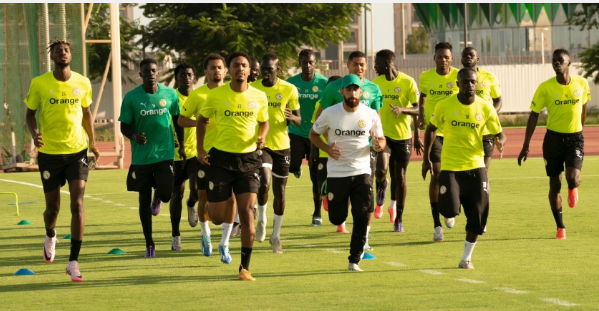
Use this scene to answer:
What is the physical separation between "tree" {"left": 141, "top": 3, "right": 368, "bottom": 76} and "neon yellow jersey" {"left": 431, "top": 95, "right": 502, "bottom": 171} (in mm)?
32812

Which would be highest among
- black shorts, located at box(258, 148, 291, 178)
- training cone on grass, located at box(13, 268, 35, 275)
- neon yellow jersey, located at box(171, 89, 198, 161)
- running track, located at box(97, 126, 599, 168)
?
neon yellow jersey, located at box(171, 89, 198, 161)

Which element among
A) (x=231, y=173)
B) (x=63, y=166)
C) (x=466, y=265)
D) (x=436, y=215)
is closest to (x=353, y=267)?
(x=466, y=265)

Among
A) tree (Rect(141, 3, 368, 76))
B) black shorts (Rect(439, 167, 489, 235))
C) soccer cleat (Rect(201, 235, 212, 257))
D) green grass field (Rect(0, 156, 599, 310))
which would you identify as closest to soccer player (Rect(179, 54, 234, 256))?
soccer cleat (Rect(201, 235, 212, 257))

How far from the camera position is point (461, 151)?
1184cm

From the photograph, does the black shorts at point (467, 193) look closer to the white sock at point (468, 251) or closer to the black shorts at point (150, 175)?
the white sock at point (468, 251)

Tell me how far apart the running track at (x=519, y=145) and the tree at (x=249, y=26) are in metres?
4.98

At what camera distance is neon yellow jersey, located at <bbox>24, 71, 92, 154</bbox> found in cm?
1154

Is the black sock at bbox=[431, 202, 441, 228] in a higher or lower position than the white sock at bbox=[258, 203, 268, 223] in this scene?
lower

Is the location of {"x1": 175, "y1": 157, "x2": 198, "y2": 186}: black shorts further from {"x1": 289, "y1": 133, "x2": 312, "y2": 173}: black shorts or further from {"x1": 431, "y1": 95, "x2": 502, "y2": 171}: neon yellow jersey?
{"x1": 431, "y1": 95, "x2": 502, "y2": 171}: neon yellow jersey

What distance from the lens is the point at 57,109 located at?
11.6 m

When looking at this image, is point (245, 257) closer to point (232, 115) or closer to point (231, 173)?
point (231, 173)

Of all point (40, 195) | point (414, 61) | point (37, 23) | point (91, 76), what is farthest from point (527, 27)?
point (40, 195)

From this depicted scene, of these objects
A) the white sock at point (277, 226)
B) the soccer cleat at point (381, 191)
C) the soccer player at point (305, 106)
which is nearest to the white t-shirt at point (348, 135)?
the white sock at point (277, 226)

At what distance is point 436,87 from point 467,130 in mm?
3143
